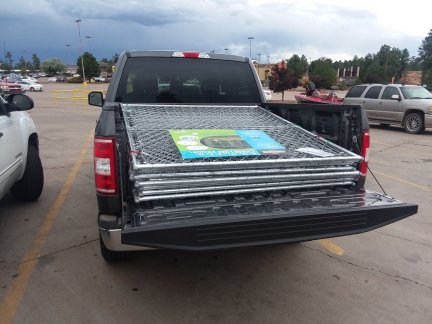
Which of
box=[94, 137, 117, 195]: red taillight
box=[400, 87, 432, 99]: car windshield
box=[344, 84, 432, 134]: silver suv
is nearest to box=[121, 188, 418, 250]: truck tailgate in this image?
box=[94, 137, 117, 195]: red taillight

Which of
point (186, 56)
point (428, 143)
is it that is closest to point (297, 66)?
point (428, 143)

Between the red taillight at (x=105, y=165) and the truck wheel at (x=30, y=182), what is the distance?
109 inches

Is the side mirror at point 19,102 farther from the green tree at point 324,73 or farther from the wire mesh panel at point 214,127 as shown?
the green tree at point 324,73

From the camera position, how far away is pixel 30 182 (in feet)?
16.9

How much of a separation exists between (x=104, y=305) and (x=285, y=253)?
6.27ft

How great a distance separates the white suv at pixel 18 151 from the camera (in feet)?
13.3

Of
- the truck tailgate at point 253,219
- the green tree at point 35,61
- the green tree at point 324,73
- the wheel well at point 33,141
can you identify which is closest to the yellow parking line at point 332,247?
the truck tailgate at point 253,219

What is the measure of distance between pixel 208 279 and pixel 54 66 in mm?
150136

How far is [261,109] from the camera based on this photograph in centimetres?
450

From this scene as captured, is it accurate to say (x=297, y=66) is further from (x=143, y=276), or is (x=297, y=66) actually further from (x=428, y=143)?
(x=143, y=276)

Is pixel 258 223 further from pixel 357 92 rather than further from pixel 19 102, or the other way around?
pixel 357 92

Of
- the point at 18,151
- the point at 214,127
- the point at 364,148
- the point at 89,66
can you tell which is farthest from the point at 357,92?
the point at 89,66

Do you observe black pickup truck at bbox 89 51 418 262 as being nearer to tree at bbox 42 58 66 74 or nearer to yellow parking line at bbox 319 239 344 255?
yellow parking line at bbox 319 239 344 255

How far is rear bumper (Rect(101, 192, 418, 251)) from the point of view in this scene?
2.38 m
